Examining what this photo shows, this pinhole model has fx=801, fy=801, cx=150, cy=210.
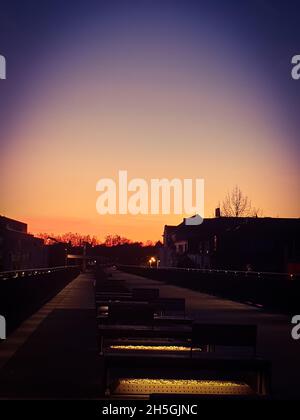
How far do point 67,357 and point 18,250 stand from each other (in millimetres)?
120024

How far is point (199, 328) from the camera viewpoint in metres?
10.1

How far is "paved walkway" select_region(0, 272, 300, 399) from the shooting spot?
35.3 feet

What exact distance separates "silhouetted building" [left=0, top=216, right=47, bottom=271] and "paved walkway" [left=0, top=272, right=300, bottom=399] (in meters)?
88.4

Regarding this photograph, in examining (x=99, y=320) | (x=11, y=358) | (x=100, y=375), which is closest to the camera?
(x=100, y=375)

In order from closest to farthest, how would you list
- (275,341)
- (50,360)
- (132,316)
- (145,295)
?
(132,316)
(50,360)
(275,341)
(145,295)

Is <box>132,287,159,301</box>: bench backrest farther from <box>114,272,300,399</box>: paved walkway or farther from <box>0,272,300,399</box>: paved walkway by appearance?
<box>114,272,300,399</box>: paved walkway

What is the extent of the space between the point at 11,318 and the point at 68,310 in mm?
9420

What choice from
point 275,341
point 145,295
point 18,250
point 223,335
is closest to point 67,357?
point 223,335

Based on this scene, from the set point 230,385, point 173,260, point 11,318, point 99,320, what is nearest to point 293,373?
point 230,385

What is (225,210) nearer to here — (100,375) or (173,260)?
(173,260)

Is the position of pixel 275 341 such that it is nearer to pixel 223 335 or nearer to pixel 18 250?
pixel 223 335

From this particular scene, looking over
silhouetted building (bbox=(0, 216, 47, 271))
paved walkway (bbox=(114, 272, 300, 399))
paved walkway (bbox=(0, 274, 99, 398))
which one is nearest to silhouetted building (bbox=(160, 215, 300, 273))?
silhouetted building (bbox=(0, 216, 47, 271))

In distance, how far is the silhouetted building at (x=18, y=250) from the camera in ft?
398

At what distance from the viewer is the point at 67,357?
1427cm
